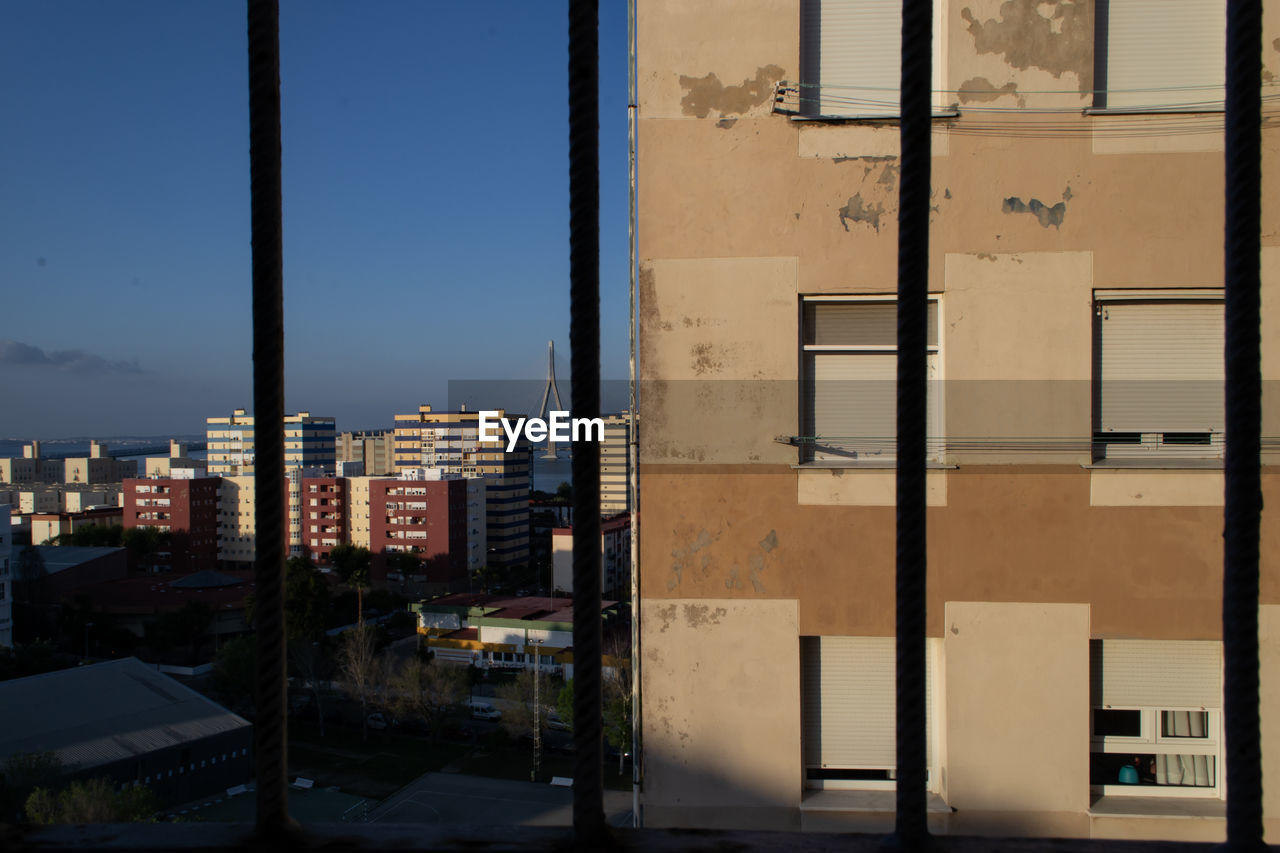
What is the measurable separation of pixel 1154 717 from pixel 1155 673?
0.21m

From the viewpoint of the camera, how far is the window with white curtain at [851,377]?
14.1 feet

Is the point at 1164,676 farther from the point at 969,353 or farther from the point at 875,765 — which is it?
the point at 969,353

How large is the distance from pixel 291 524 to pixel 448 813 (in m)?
48.4

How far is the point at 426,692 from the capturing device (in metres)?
35.3

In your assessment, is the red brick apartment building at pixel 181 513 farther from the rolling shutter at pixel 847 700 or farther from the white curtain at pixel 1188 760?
the white curtain at pixel 1188 760

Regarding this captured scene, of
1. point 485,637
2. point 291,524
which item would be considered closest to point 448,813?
point 485,637

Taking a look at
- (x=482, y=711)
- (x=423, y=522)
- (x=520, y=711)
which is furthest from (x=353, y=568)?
(x=520, y=711)

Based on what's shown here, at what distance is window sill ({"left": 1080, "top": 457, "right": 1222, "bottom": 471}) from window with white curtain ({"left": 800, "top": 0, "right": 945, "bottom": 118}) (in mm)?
1896

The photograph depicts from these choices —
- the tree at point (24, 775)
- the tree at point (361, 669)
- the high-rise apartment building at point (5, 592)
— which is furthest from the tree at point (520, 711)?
the high-rise apartment building at point (5, 592)

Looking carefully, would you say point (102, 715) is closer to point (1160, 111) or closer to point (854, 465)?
point (854, 465)

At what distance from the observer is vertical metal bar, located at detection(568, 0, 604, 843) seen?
1.38m

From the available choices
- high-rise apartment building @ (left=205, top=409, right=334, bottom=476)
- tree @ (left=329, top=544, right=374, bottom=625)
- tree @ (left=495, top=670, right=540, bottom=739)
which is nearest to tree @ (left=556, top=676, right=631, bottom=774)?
tree @ (left=495, top=670, right=540, bottom=739)

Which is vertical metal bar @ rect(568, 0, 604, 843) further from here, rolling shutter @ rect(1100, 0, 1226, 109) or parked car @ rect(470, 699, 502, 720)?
parked car @ rect(470, 699, 502, 720)

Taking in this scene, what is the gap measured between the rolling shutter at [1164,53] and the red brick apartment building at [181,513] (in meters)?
74.1
